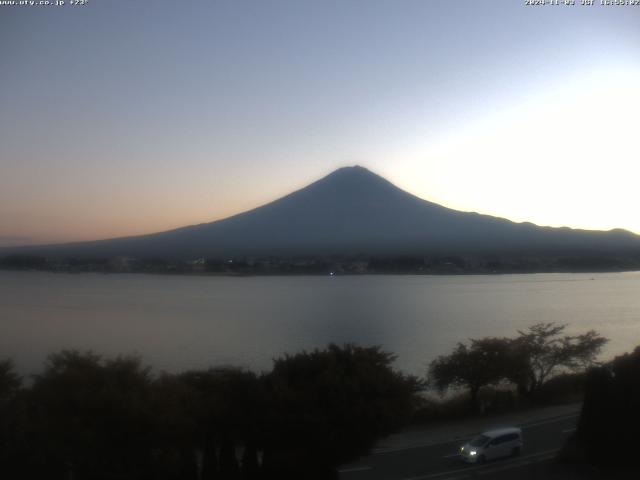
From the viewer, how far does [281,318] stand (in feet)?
68.4

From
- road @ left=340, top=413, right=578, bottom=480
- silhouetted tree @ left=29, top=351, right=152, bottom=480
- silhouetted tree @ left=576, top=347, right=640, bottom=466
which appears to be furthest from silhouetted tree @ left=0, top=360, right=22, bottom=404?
silhouetted tree @ left=576, top=347, right=640, bottom=466

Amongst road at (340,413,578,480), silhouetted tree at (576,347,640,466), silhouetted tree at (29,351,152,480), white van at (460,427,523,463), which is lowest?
road at (340,413,578,480)

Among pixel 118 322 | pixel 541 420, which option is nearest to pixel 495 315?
pixel 118 322

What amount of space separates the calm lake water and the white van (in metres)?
3.99

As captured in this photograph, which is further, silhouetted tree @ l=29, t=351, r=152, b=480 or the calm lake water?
the calm lake water

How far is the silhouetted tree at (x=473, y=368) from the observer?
980 cm

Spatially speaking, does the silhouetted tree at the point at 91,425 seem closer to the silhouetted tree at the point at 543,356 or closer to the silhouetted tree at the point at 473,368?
the silhouetted tree at the point at 473,368

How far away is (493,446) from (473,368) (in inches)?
151

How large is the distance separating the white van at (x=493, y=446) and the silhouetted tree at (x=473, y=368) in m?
3.43

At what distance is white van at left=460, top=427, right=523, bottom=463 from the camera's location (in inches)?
235

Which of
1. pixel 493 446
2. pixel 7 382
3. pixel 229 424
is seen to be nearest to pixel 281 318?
pixel 7 382

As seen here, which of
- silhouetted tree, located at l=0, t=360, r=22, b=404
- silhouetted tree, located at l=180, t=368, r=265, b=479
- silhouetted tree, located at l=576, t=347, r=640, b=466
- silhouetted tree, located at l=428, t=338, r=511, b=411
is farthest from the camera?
silhouetted tree, located at l=428, t=338, r=511, b=411

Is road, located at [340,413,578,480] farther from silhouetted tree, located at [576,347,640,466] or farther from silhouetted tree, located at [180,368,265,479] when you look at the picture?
silhouetted tree, located at [180,368,265,479]

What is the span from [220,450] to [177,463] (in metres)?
0.43
